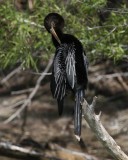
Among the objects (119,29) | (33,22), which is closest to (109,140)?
(119,29)

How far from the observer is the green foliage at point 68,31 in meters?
4.56

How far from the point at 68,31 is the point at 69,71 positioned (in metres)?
1.13

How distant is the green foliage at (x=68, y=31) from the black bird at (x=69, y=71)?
667mm

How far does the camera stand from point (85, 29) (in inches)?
182

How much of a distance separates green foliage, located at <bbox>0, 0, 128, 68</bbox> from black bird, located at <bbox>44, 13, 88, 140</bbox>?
2.19 ft

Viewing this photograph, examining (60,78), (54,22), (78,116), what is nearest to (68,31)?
(54,22)

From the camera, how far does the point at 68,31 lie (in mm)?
4754

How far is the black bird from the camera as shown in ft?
12.0

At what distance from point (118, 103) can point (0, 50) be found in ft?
8.60

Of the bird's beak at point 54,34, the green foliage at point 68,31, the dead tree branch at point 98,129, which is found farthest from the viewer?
the green foliage at point 68,31

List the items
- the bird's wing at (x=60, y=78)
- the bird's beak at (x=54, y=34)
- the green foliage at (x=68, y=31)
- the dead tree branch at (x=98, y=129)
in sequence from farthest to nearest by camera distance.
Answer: the green foliage at (x=68, y=31)
the bird's beak at (x=54, y=34)
the bird's wing at (x=60, y=78)
the dead tree branch at (x=98, y=129)

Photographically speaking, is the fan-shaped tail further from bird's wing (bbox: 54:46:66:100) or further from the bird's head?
the bird's head

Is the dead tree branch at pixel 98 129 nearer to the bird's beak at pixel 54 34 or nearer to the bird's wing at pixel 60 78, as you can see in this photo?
the bird's wing at pixel 60 78

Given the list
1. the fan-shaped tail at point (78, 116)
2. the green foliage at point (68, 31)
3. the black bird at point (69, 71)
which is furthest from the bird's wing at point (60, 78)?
the green foliage at point (68, 31)
